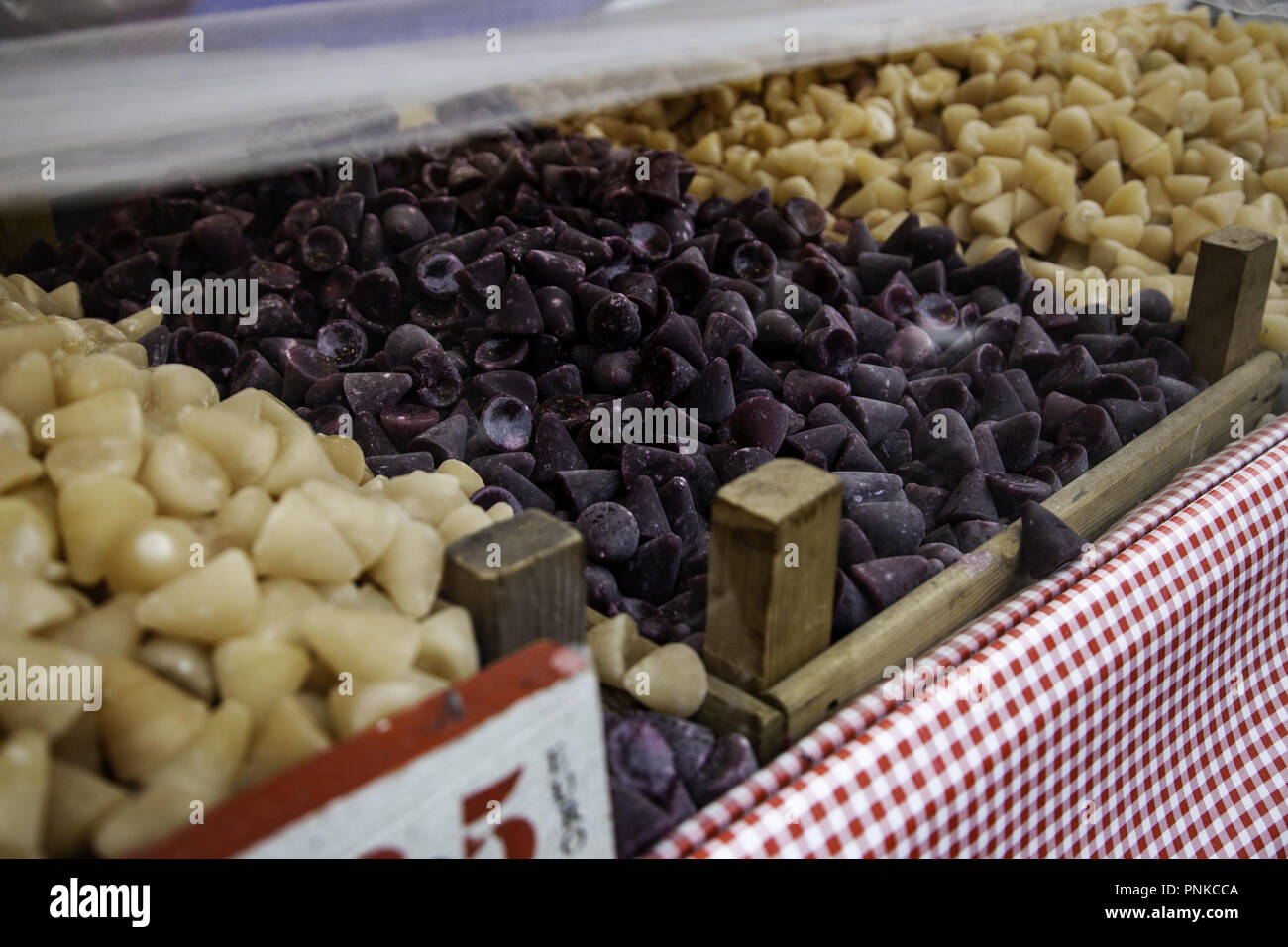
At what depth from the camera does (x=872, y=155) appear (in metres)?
2.15

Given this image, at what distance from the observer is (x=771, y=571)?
94 cm

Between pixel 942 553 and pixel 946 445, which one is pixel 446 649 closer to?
pixel 942 553

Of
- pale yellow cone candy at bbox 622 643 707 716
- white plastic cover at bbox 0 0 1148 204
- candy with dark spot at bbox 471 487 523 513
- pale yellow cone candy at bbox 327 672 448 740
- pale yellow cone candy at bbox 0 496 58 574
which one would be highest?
white plastic cover at bbox 0 0 1148 204

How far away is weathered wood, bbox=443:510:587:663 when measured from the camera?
2.80ft

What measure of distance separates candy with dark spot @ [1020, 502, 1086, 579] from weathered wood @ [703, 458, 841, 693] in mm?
316

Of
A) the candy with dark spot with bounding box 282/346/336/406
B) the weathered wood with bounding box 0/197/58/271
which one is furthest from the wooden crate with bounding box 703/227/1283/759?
the weathered wood with bounding box 0/197/58/271

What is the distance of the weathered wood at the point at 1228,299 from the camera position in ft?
5.26

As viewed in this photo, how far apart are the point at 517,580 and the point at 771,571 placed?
0.23 meters

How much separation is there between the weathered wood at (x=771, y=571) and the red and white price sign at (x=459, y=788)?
24 cm

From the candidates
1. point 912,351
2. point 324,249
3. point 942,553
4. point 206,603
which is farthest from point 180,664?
point 912,351

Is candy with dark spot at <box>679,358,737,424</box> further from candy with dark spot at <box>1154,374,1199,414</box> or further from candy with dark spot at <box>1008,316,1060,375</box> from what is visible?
candy with dark spot at <box>1154,374,1199,414</box>
